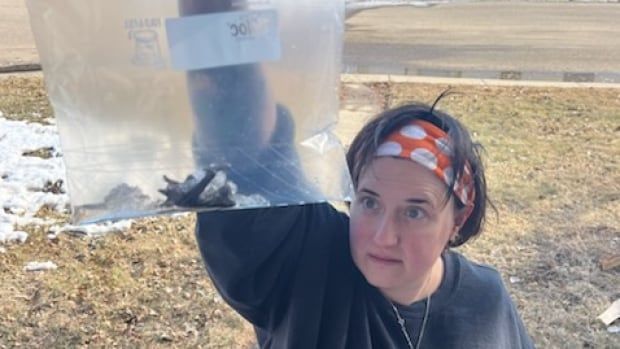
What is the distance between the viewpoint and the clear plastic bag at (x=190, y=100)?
0.97 meters

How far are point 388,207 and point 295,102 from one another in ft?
0.96

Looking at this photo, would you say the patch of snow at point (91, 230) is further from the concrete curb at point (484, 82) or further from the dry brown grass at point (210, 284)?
the concrete curb at point (484, 82)

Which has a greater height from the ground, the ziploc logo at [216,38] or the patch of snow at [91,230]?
the ziploc logo at [216,38]

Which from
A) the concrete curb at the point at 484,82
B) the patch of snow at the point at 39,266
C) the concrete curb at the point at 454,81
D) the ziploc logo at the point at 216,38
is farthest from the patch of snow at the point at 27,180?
the concrete curb at the point at 484,82

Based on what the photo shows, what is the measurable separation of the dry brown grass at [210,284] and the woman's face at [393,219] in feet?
2.73

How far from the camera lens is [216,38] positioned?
0.97 meters

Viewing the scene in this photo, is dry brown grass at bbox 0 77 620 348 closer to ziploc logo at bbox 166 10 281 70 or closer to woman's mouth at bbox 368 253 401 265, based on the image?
woman's mouth at bbox 368 253 401 265

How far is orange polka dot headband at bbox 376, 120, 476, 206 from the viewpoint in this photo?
49.9 inches

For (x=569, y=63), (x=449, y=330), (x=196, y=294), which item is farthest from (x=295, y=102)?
(x=569, y=63)

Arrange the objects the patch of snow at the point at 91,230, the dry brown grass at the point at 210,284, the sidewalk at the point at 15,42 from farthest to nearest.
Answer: the sidewalk at the point at 15,42
the patch of snow at the point at 91,230
the dry brown grass at the point at 210,284

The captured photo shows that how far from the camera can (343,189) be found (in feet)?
3.58

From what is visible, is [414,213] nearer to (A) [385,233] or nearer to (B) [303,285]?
(A) [385,233]

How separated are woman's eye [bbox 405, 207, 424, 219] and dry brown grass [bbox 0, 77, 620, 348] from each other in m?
0.84

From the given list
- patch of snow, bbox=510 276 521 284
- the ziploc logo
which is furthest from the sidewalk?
the ziploc logo
